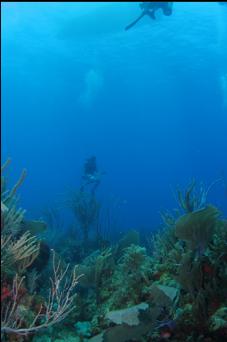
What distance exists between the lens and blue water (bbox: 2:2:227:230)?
3098 centimetres

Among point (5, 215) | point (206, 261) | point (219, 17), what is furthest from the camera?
point (219, 17)

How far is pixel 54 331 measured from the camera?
6.14 metres

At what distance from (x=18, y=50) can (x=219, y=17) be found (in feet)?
65.3

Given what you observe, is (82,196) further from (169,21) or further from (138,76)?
(138,76)

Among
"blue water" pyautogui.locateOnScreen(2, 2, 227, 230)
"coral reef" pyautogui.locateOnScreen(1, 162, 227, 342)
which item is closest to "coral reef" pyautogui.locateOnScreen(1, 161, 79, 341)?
"coral reef" pyautogui.locateOnScreen(1, 162, 227, 342)

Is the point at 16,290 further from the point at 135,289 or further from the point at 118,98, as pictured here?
the point at 118,98

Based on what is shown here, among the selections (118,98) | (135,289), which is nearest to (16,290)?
(135,289)

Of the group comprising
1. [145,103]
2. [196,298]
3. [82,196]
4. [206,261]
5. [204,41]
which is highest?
[145,103]

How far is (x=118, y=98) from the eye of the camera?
63.6m

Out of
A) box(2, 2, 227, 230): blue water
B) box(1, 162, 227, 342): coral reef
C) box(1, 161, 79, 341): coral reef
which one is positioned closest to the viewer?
box(1, 161, 79, 341): coral reef

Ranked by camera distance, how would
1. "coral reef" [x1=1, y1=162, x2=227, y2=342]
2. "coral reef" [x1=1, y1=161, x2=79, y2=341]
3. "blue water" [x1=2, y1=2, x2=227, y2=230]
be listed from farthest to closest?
1. "blue water" [x1=2, y1=2, x2=227, y2=230]
2. "coral reef" [x1=1, y1=162, x2=227, y2=342]
3. "coral reef" [x1=1, y1=161, x2=79, y2=341]

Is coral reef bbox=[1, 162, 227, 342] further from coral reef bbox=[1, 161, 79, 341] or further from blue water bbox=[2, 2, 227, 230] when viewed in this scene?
blue water bbox=[2, 2, 227, 230]

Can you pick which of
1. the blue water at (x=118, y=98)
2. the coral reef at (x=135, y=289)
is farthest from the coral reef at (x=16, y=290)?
the blue water at (x=118, y=98)

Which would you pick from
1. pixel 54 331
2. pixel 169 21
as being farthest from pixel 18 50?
pixel 54 331
